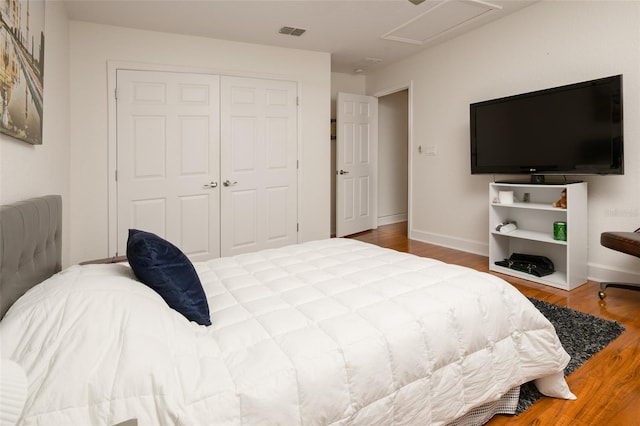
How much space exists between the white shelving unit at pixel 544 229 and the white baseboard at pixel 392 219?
2724mm

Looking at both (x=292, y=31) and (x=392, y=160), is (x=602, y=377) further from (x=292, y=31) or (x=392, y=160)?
(x=392, y=160)

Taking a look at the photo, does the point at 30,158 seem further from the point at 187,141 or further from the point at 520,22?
the point at 520,22

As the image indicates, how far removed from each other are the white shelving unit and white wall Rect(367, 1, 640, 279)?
0.70 ft

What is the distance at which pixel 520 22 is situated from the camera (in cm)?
364

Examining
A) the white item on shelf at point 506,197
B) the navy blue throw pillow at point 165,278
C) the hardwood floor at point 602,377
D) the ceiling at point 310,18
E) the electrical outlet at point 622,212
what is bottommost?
the hardwood floor at point 602,377

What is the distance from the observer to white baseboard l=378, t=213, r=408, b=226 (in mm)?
6410

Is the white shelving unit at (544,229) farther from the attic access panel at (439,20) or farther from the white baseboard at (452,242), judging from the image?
the attic access panel at (439,20)

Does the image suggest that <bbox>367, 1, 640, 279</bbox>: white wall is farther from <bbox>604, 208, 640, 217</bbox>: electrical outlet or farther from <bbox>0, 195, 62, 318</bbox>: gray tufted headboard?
<bbox>0, 195, 62, 318</bbox>: gray tufted headboard

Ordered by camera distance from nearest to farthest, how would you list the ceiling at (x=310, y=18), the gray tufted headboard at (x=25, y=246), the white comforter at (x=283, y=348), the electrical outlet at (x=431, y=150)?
1. the white comforter at (x=283, y=348)
2. the gray tufted headboard at (x=25, y=246)
3. the ceiling at (x=310, y=18)
4. the electrical outlet at (x=431, y=150)

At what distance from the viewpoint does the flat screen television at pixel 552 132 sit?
2867 millimetres

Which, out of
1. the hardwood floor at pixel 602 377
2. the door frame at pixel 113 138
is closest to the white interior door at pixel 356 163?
the door frame at pixel 113 138

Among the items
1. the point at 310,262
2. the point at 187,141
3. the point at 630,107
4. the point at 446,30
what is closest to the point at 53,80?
the point at 187,141

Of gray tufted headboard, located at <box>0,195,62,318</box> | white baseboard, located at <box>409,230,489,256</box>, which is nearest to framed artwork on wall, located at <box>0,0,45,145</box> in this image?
gray tufted headboard, located at <box>0,195,62,318</box>

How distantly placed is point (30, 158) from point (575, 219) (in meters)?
3.96
